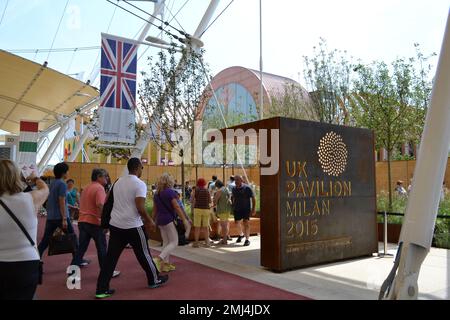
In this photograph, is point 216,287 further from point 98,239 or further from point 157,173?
point 157,173

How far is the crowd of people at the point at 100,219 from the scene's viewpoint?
9.98 feet

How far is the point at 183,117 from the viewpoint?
490 inches

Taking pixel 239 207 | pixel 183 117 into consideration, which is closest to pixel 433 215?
pixel 239 207

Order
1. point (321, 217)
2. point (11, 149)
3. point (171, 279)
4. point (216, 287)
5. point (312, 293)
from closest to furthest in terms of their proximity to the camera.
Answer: point (312, 293) → point (216, 287) → point (171, 279) → point (321, 217) → point (11, 149)

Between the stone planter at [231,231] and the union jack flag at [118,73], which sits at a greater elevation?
the union jack flag at [118,73]

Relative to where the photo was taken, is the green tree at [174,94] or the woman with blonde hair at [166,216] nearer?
the woman with blonde hair at [166,216]

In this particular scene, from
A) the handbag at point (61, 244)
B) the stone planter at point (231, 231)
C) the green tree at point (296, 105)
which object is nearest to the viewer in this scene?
the handbag at point (61, 244)

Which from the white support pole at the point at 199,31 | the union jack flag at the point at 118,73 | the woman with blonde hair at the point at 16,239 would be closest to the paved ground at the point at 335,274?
the woman with blonde hair at the point at 16,239

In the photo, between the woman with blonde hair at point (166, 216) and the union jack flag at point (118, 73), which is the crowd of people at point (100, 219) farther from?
the union jack flag at point (118, 73)

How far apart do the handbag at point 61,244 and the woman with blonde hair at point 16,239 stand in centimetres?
390

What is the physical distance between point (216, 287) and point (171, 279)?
0.90m

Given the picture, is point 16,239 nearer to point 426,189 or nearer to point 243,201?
point 426,189

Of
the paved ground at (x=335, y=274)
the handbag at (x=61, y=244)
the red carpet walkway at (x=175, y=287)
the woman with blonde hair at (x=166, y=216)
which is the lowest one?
the red carpet walkway at (x=175, y=287)

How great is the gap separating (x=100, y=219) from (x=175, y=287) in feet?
5.39
